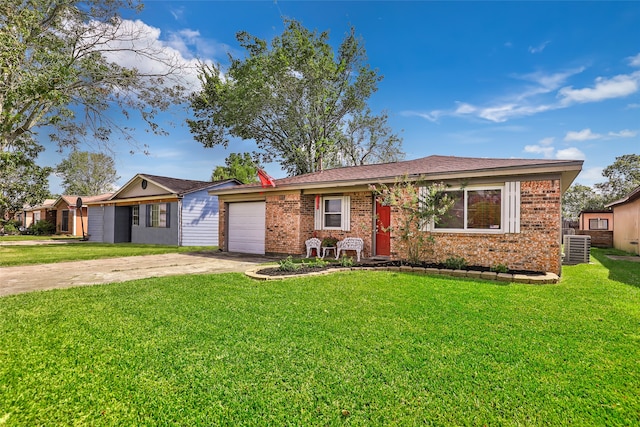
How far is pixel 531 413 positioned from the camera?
234cm

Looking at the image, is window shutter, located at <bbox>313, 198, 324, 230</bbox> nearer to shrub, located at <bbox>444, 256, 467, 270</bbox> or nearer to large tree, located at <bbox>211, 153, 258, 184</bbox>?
shrub, located at <bbox>444, 256, 467, 270</bbox>

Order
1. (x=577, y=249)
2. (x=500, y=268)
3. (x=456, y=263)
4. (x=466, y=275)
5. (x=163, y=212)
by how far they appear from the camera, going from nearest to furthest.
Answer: (x=466, y=275), (x=500, y=268), (x=456, y=263), (x=577, y=249), (x=163, y=212)

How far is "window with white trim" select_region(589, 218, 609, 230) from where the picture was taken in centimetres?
2488

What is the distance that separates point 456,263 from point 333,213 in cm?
505

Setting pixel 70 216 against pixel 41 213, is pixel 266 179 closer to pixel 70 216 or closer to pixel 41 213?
pixel 70 216

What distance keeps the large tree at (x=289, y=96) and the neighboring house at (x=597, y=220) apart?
58.1 feet

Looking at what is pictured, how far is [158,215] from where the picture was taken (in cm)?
1888

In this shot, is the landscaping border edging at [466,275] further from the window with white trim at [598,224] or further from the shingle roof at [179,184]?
the window with white trim at [598,224]

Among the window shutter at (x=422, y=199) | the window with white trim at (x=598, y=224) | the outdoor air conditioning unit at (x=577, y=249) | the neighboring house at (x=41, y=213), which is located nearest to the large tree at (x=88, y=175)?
the neighboring house at (x=41, y=213)

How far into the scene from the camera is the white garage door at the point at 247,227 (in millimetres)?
13367

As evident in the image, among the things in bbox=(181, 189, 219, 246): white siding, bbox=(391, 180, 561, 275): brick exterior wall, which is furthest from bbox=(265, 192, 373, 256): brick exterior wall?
bbox=(181, 189, 219, 246): white siding

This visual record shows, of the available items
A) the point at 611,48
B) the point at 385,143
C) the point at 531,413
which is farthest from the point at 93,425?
the point at 385,143

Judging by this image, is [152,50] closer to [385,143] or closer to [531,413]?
[531,413]

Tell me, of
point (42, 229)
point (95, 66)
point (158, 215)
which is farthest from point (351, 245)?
point (42, 229)
